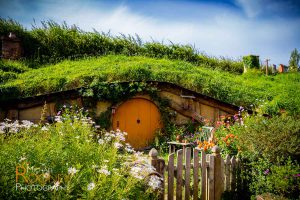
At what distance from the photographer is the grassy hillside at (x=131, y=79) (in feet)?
31.7

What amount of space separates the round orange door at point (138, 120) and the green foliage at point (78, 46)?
527 centimetres

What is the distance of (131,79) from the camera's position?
1034 cm

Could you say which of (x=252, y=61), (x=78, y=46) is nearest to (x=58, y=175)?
(x=78, y=46)

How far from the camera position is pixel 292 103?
1105cm

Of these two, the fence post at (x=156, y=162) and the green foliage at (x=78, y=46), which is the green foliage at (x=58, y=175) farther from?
the green foliage at (x=78, y=46)

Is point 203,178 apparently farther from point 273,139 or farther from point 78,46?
point 78,46

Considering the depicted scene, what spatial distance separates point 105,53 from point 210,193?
11.4 metres

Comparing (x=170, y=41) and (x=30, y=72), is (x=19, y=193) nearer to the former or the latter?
(x=30, y=72)

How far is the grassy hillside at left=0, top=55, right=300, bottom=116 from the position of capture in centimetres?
966

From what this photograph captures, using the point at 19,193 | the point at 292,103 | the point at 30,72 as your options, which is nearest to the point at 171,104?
the point at 292,103

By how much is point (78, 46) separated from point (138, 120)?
6.36 meters

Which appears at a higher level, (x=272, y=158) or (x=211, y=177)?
(x=272, y=158)

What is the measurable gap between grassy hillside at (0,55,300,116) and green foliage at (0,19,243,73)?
1.28m

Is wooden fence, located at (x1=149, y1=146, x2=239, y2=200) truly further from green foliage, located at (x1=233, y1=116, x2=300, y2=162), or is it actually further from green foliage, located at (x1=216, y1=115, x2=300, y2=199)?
green foliage, located at (x1=233, y1=116, x2=300, y2=162)
